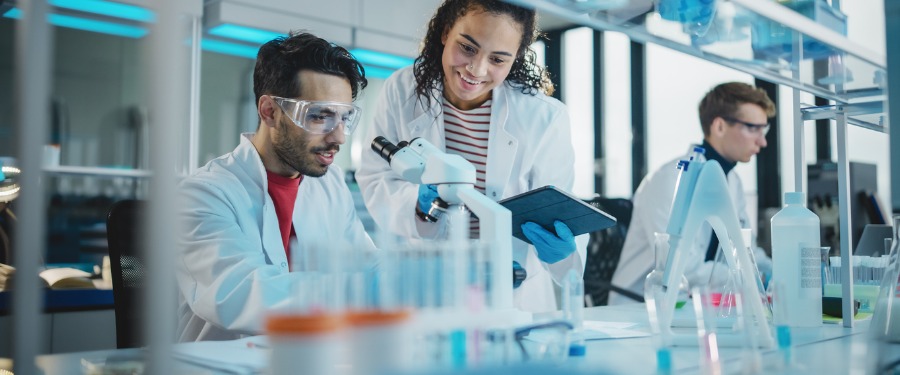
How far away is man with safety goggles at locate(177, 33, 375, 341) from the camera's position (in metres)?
1.67

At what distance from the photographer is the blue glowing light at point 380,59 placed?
13.2 feet

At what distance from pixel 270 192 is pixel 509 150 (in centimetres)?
77

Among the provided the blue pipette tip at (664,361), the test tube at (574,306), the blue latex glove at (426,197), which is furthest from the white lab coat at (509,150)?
the blue pipette tip at (664,361)

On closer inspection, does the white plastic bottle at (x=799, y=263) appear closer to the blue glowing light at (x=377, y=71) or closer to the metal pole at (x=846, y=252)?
the metal pole at (x=846, y=252)

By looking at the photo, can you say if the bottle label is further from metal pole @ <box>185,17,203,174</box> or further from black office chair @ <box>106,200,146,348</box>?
metal pole @ <box>185,17,203,174</box>

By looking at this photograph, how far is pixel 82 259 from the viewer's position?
4.03 m

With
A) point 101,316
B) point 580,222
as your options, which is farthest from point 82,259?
point 580,222

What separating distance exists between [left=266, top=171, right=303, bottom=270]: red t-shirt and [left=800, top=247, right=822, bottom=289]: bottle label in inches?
48.3

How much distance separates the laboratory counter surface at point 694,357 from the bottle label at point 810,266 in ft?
0.49

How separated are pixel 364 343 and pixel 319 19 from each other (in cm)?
328

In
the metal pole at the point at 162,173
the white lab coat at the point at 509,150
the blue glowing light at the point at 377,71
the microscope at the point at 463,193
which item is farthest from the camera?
the blue glowing light at the point at 377,71

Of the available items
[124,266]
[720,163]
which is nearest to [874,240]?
[720,163]

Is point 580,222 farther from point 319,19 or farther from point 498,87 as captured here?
point 319,19

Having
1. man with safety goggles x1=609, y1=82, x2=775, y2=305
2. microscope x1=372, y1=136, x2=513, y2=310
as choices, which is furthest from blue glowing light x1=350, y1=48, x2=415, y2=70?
microscope x1=372, y1=136, x2=513, y2=310
